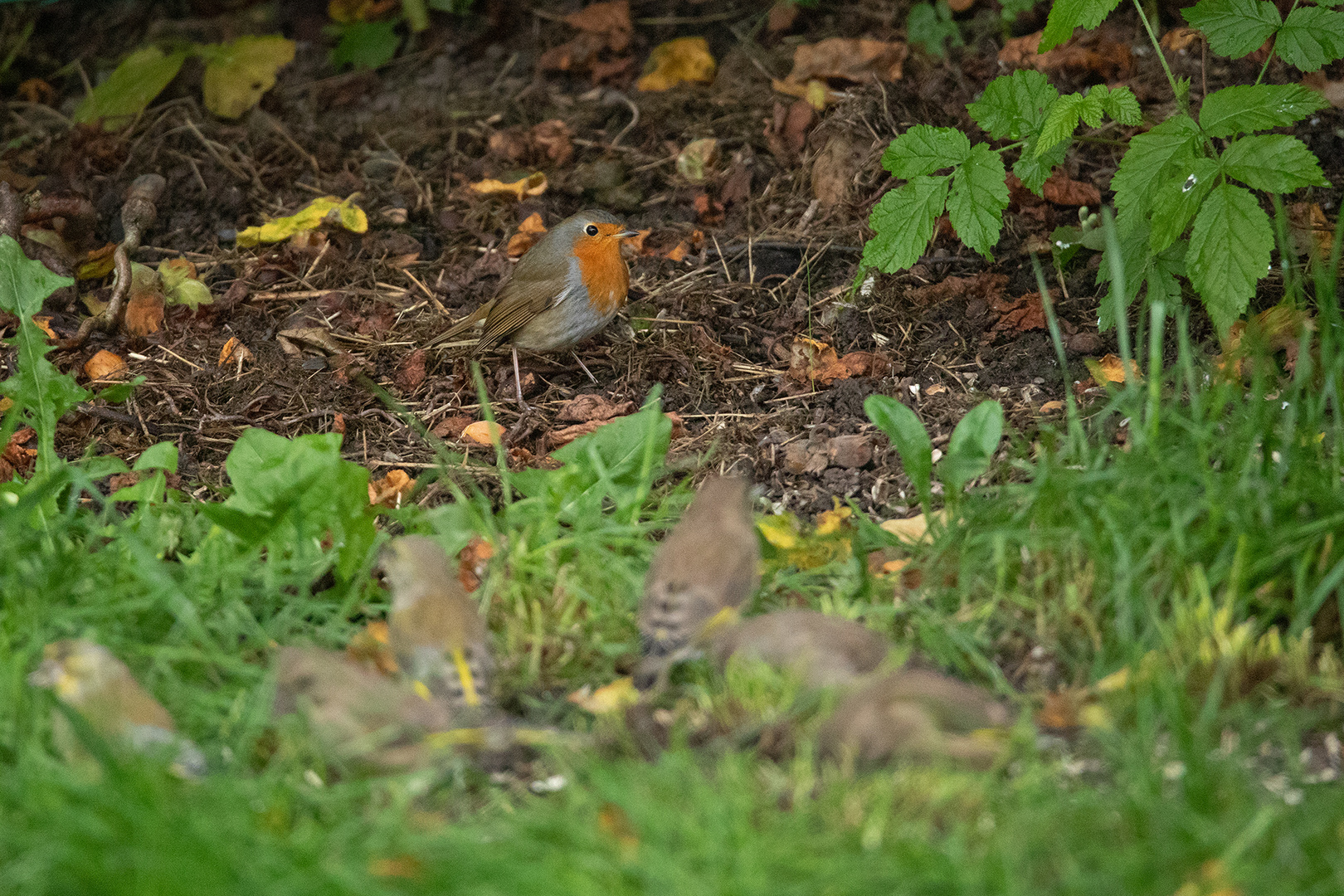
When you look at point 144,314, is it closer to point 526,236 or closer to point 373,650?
point 526,236

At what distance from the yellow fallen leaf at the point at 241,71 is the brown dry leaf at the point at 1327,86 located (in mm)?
4994

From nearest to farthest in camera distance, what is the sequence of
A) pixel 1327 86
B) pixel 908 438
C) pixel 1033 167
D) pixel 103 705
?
pixel 103 705
pixel 908 438
pixel 1033 167
pixel 1327 86

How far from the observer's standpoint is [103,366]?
514 centimetres

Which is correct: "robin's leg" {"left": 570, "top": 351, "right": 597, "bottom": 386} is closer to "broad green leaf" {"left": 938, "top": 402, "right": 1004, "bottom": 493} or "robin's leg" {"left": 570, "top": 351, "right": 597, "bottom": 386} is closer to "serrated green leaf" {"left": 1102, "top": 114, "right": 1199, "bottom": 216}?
"broad green leaf" {"left": 938, "top": 402, "right": 1004, "bottom": 493}

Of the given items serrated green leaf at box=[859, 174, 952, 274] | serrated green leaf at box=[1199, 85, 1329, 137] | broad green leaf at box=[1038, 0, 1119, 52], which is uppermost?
broad green leaf at box=[1038, 0, 1119, 52]

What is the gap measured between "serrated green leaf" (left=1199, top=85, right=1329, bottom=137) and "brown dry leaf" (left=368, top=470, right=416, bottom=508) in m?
2.68

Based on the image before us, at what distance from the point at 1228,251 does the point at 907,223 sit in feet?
3.31

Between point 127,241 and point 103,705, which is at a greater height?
point 103,705

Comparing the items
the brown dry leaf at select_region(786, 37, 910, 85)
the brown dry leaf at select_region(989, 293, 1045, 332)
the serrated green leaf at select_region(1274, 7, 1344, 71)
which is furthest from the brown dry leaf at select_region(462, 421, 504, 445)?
the serrated green leaf at select_region(1274, 7, 1344, 71)

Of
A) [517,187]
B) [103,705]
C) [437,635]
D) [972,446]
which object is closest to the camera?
[103,705]

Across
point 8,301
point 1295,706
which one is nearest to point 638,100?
point 8,301

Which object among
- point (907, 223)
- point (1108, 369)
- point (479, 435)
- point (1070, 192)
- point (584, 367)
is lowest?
point (584, 367)

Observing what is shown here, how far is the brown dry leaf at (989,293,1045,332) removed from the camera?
489 cm

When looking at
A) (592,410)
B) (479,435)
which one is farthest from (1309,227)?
(479,435)
